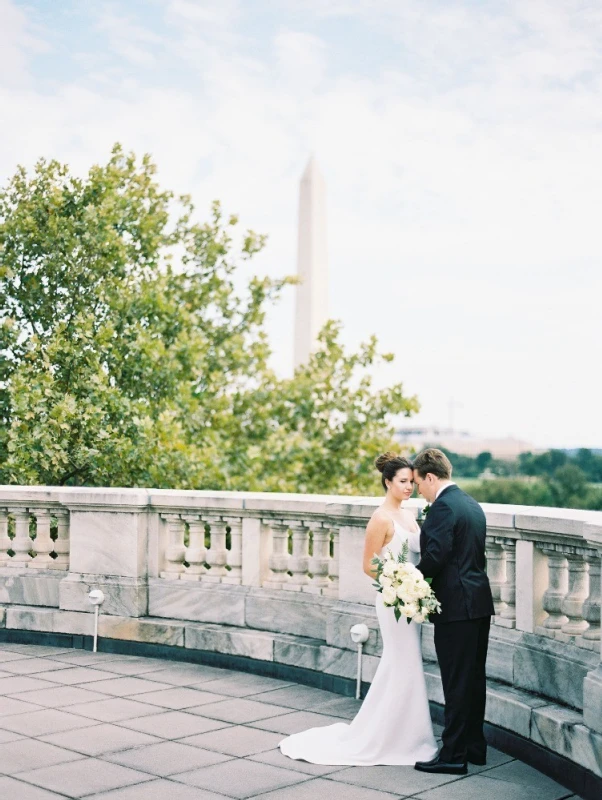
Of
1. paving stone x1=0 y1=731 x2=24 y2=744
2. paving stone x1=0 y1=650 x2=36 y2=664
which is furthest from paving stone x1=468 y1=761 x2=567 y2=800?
paving stone x1=0 y1=650 x2=36 y2=664

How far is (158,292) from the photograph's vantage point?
1872 cm

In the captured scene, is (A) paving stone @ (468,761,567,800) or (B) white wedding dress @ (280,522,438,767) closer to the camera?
(A) paving stone @ (468,761,567,800)

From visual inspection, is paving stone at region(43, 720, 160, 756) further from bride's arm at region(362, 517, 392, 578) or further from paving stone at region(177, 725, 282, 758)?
bride's arm at region(362, 517, 392, 578)

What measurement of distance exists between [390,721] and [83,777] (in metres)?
1.90

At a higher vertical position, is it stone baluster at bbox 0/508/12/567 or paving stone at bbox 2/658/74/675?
stone baluster at bbox 0/508/12/567

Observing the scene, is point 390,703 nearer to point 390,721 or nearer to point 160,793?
point 390,721

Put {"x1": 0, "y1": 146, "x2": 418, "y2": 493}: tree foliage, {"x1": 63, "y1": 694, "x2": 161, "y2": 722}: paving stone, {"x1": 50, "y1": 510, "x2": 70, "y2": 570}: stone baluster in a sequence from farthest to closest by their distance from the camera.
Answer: {"x1": 0, "y1": 146, "x2": 418, "y2": 493}: tree foliage
{"x1": 50, "y1": 510, "x2": 70, "y2": 570}: stone baluster
{"x1": 63, "y1": 694, "x2": 161, "y2": 722}: paving stone

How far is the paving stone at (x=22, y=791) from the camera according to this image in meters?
5.88

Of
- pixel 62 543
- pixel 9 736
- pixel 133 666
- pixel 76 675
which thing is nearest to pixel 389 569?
pixel 9 736

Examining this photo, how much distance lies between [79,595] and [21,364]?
7.15m

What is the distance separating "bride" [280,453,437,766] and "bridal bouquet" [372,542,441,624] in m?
0.33

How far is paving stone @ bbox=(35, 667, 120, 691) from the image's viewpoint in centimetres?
905

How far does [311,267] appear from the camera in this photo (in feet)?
103

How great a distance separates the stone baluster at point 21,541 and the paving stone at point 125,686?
8.29 ft
